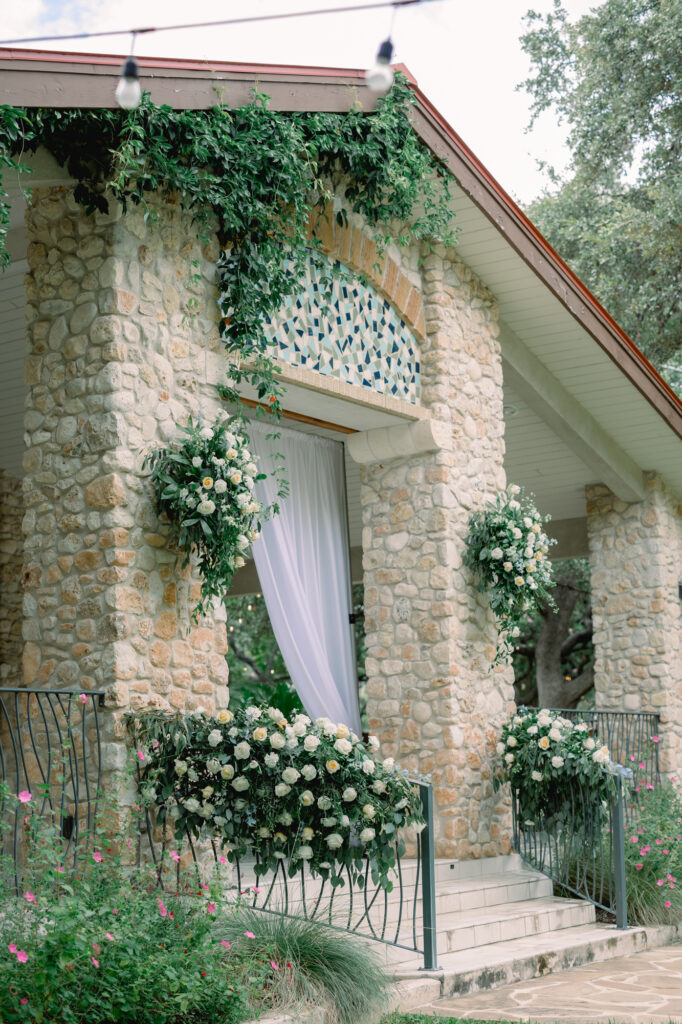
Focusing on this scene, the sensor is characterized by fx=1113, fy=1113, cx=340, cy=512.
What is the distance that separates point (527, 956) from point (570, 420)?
5014 mm

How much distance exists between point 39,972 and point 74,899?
27 cm

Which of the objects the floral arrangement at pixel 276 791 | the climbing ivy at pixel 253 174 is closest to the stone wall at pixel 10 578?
the climbing ivy at pixel 253 174

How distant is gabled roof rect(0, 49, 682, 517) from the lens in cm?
508

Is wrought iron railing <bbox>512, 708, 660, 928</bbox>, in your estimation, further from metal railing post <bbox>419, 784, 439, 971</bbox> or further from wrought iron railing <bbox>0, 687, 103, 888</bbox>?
wrought iron railing <bbox>0, 687, 103, 888</bbox>

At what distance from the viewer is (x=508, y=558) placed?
25.2ft

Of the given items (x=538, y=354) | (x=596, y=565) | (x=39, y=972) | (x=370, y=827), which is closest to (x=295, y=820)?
(x=370, y=827)

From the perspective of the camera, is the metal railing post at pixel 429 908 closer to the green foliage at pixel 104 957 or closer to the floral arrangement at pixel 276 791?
the floral arrangement at pixel 276 791

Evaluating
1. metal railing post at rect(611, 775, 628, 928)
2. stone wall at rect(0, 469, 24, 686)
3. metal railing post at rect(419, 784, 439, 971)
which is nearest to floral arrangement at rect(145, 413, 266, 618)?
metal railing post at rect(419, 784, 439, 971)

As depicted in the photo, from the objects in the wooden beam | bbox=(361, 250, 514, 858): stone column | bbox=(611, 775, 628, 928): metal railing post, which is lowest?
bbox=(611, 775, 628, 928): metal railing post

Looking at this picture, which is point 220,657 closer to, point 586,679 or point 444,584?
point 444,584

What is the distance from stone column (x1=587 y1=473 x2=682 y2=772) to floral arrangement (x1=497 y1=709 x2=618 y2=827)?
10.5 feet

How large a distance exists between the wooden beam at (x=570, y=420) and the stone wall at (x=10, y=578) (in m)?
4.60

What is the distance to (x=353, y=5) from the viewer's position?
4074 mm

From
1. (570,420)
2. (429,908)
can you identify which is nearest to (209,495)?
(429,908)
